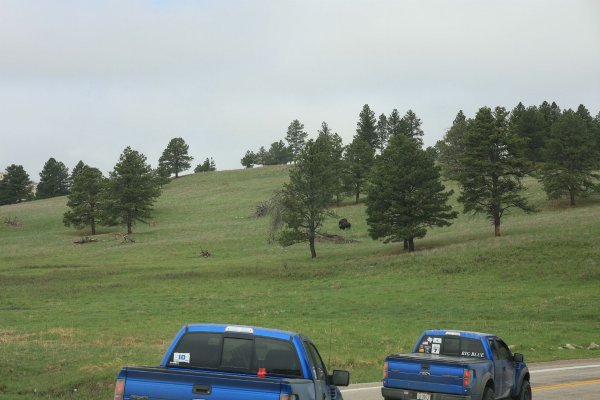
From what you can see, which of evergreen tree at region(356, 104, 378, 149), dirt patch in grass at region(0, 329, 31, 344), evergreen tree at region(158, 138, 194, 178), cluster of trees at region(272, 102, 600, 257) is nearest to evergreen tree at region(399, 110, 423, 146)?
evergreen tree at region(356, 104, 378, 149)

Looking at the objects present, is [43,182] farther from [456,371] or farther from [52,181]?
[456,371]

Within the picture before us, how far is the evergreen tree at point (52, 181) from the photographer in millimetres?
181125

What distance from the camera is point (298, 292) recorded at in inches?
1863

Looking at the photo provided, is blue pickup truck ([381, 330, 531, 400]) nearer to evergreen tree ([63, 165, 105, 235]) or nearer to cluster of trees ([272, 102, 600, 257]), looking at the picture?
cluster of trees ([272, 102, 600, 257])

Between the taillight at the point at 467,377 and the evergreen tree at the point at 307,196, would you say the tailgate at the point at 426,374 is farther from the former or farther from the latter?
the evergreen tree at the point at 307,196

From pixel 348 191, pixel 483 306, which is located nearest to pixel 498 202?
pixel 483 306

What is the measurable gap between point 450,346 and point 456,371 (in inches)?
101

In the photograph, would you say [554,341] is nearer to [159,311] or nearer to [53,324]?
[159,311]

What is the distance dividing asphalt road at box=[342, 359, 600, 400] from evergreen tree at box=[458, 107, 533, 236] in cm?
3930

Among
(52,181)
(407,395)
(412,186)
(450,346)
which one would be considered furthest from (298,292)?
(52,181)

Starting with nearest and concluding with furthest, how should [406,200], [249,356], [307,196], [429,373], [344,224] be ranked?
[249,356]
[429,373]
[406,200]
[307,196]
[344,224]

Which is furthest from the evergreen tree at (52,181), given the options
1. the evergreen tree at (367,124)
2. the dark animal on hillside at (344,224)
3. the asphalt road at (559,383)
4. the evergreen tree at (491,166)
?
the asphalt road at (559,383)

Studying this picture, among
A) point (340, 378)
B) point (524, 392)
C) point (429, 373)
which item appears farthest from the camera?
point (524, 392)

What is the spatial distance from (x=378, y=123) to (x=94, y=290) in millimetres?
156406
